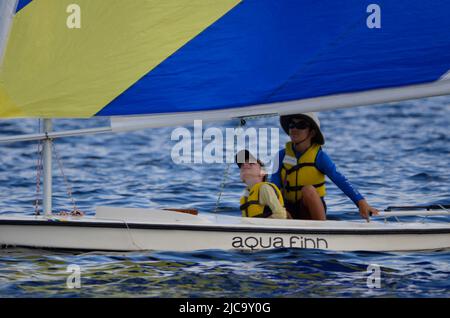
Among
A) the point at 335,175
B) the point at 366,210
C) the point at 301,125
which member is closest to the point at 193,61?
the point at 301,125

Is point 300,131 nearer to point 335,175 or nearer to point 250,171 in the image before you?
point 335,175

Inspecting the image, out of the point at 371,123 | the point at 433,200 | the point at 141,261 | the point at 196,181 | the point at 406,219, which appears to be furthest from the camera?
the point at 371,123

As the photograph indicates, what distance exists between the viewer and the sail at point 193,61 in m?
9.32

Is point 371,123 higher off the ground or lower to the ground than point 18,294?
higher

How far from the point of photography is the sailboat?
929 cm

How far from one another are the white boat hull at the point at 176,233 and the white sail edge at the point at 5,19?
140cm

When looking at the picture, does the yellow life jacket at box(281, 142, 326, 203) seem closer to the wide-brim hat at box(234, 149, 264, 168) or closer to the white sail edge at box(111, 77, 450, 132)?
the wide-brim hat at box(234, 149, 264, 168)

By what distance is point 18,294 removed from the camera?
820 centimetres

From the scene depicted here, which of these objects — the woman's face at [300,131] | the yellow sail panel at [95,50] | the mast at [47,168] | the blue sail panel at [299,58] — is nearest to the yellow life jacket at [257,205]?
the woman's face at [300,131]

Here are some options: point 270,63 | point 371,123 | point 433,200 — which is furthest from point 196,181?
point 371,123

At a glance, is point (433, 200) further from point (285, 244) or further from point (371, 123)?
point (371, 123)

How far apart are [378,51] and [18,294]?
3.43m

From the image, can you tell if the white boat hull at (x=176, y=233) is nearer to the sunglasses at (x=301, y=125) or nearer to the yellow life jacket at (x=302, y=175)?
the yellow life jacket at (x=302, y=175)

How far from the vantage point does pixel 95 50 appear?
935cm
